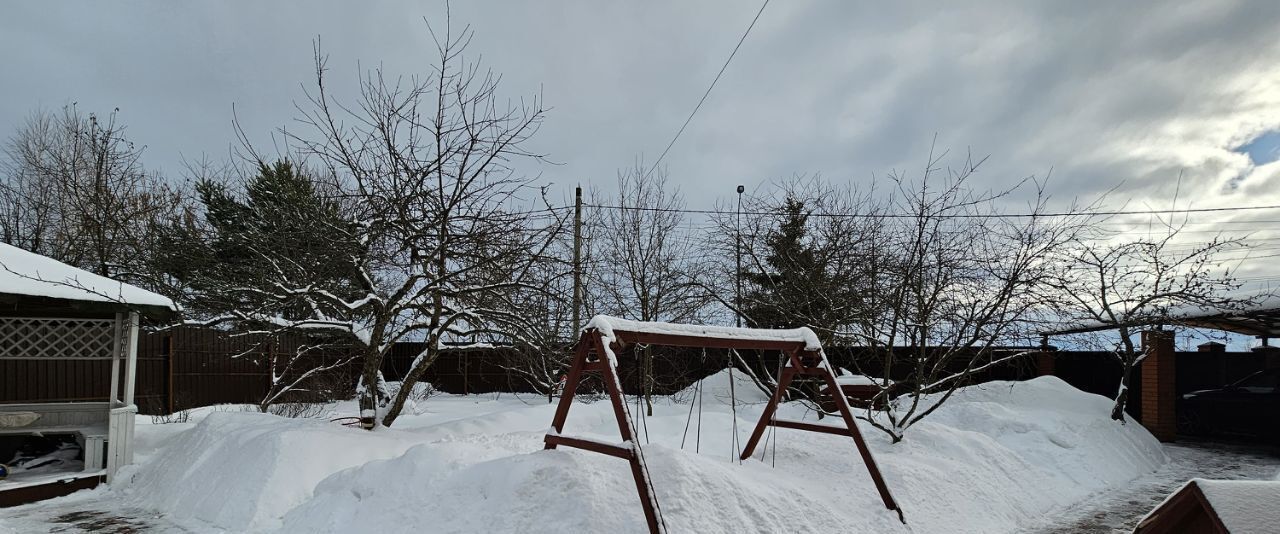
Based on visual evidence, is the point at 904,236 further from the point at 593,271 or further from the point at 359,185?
the point at 359,185

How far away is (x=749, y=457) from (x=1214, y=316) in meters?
10.9

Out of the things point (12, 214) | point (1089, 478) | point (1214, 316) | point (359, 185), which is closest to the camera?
point (359, 185)

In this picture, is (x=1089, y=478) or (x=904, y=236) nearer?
(x=1089, y=478)

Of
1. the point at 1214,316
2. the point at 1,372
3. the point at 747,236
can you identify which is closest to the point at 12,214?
the point at 1,372

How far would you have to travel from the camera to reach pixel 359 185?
8125mm

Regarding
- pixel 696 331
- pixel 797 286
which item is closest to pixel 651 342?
pixel 696 331

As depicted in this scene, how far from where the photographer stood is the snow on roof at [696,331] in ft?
16.3

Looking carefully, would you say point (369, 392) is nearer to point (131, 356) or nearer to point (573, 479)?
point (131, 356)

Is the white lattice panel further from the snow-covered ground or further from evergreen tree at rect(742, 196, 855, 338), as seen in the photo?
evergreen tree at rect(742, 196, 855, 338)

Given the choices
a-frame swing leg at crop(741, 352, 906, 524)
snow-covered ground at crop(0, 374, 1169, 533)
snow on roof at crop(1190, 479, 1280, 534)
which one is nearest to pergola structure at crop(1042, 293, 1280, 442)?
snow-covered ground at crop(0, 374, 1169, 533)

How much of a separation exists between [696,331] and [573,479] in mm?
1537

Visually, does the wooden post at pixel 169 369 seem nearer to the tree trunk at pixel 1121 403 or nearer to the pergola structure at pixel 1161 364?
the pergola structure at pixel 1161 364

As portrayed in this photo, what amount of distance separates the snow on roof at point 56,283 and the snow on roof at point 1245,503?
9.65m

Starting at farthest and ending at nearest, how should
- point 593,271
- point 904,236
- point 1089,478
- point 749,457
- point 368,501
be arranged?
1. point 593,271
2. point 904,236
3. point 1089,478
4. point 749,457
5. point 368,501
